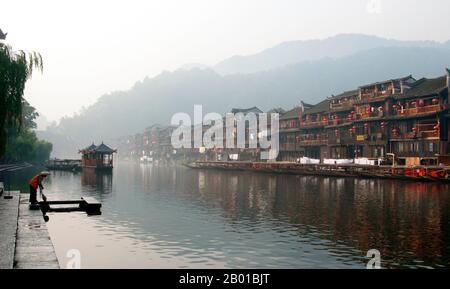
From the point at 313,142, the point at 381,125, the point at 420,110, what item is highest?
the point at 420,110

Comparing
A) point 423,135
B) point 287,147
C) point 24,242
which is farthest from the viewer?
point 287,147

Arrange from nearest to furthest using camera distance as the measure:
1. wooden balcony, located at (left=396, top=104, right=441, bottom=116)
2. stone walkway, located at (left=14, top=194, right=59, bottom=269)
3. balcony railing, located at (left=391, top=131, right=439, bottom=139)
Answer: stone walkway, located at (left=14, top=194, right=59, bottom=269)
balcony railing, located at (left=391, top=131, right=439, bottom=139)
wooden balcony, located at (left=396, top=104, right=441, bottom=116)

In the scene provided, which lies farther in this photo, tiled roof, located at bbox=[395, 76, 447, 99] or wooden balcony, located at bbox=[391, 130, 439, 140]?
tiled roof, located at bbox=[395, 76, 447, 99]

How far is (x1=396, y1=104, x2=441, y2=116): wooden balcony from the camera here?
66.1 m

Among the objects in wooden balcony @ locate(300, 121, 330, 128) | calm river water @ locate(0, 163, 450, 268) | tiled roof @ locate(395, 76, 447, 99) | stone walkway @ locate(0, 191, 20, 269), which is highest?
tiled roof @ locate(395, 76, 447, 99)

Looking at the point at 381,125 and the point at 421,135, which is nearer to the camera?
the point at 421,135

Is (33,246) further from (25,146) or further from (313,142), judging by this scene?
(313,142)

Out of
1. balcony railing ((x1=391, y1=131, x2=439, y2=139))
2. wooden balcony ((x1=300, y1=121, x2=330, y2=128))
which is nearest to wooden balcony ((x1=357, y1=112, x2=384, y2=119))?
balcony railing ((x1=391, y1=131, x2=439, y2=139))

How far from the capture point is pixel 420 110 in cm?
6900

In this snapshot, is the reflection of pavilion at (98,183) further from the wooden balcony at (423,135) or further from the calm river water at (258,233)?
the wooden balcony at (423,135)

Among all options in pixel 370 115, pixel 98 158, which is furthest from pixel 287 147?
pixel 98 158

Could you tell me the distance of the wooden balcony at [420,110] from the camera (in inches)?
2603

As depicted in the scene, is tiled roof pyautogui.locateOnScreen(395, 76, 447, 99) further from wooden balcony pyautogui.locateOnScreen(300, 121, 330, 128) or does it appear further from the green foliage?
the green foliage

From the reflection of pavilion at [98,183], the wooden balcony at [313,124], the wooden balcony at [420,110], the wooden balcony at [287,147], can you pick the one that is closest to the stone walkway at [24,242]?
the reflection of pavilion at [98,183]
